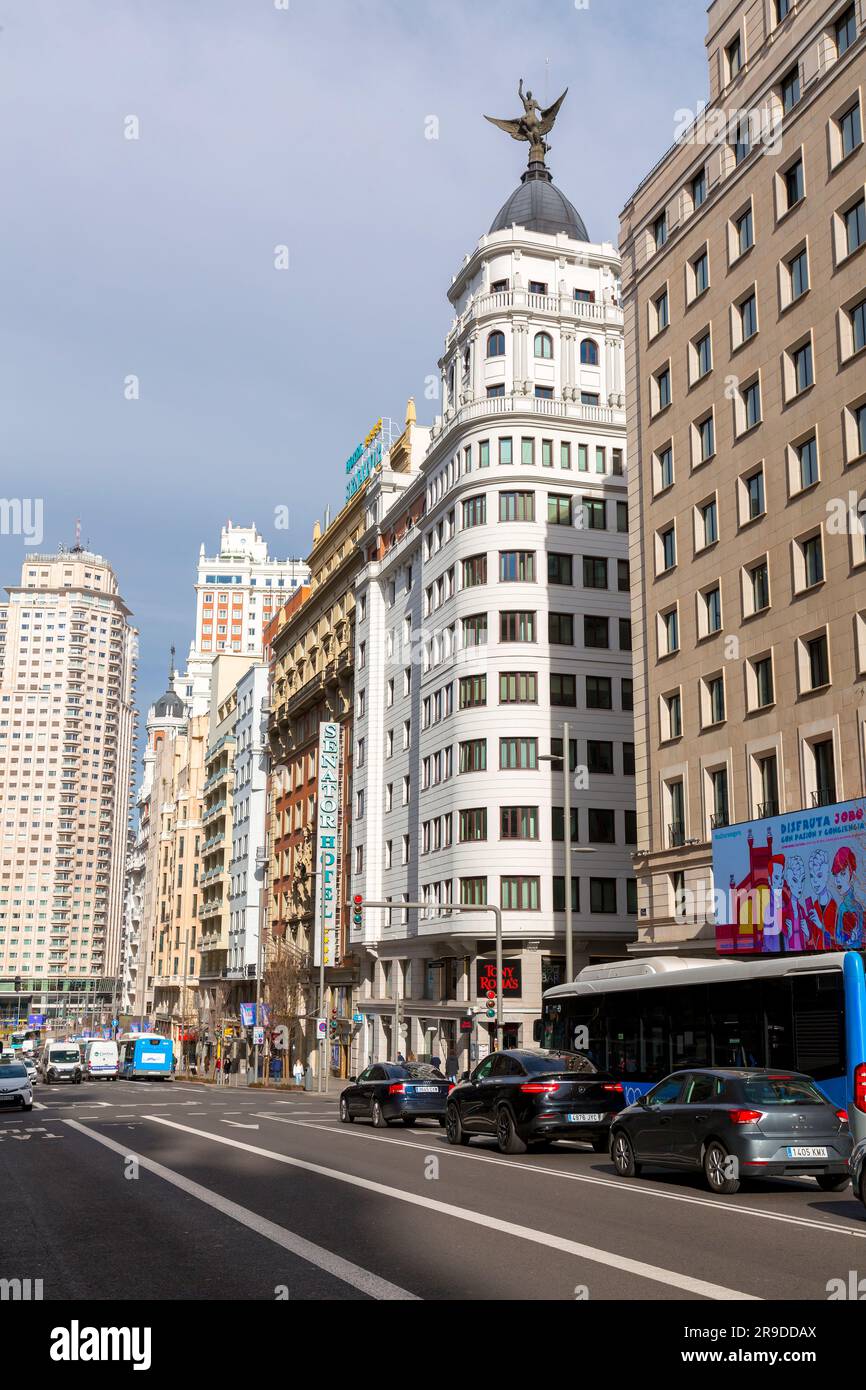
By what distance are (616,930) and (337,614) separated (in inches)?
1367

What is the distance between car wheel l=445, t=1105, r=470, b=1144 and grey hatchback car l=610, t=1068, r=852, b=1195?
660cm

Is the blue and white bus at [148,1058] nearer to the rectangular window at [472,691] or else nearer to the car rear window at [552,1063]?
the rectangular window at [472,691]

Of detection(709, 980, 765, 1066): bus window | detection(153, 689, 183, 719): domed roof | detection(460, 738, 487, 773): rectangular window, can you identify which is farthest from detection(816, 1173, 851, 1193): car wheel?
detection(153, 689, 183, 719): domed roof

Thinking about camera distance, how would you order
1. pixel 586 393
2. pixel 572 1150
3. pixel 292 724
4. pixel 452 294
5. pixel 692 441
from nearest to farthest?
pixel 572 1150 → pixel 692 441 → pixel 586 393 → pixel 452 294 → pixel 292 724

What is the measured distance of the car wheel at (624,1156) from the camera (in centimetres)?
1789

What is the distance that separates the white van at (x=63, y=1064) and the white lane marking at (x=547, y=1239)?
2008 inches

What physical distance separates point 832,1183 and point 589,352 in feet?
159

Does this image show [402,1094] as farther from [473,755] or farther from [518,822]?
[473,755]

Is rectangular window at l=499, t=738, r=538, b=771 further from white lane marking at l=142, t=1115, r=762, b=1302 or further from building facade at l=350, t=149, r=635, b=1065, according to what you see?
white lane marking at l=142, t=1115, r=762, b=1302

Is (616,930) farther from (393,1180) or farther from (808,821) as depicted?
(393,1180)

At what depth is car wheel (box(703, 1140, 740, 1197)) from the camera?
15.7 meters
